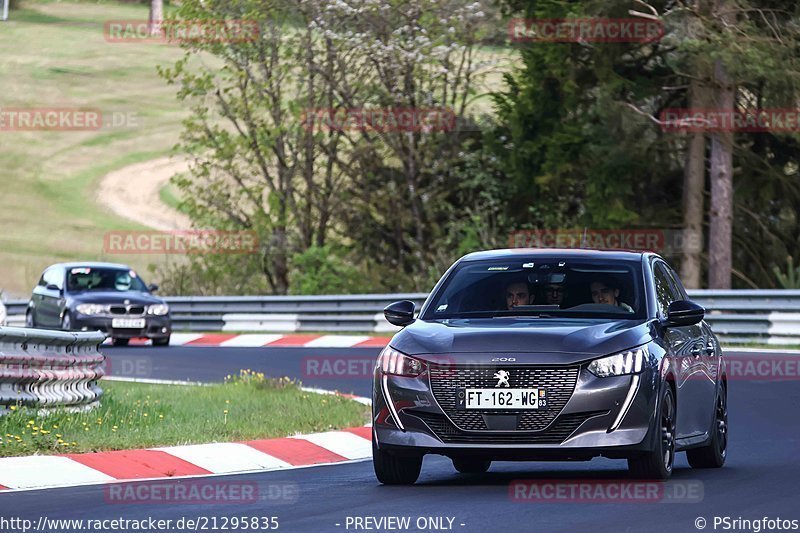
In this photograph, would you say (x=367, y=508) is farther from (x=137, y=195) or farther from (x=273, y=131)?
(x=137, y=195)

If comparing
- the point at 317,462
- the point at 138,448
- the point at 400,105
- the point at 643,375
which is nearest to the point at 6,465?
the point at 138,448

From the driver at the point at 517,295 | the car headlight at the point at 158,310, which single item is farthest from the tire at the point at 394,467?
A: the car headlight at the point at 158,310

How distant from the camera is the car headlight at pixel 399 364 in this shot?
1154cm

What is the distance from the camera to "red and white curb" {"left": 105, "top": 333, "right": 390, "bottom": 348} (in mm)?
31016

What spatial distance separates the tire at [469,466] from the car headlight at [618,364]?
1943 mm

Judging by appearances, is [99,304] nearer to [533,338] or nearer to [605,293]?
[605,293]

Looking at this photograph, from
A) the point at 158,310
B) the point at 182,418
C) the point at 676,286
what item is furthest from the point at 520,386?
the point at 158,310

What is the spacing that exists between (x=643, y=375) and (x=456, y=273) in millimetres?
2081

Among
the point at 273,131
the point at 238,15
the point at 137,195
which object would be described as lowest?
the point at 137,195

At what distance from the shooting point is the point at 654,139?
34.2 metres

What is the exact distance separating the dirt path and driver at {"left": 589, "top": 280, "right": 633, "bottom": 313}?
5103 centimetres
